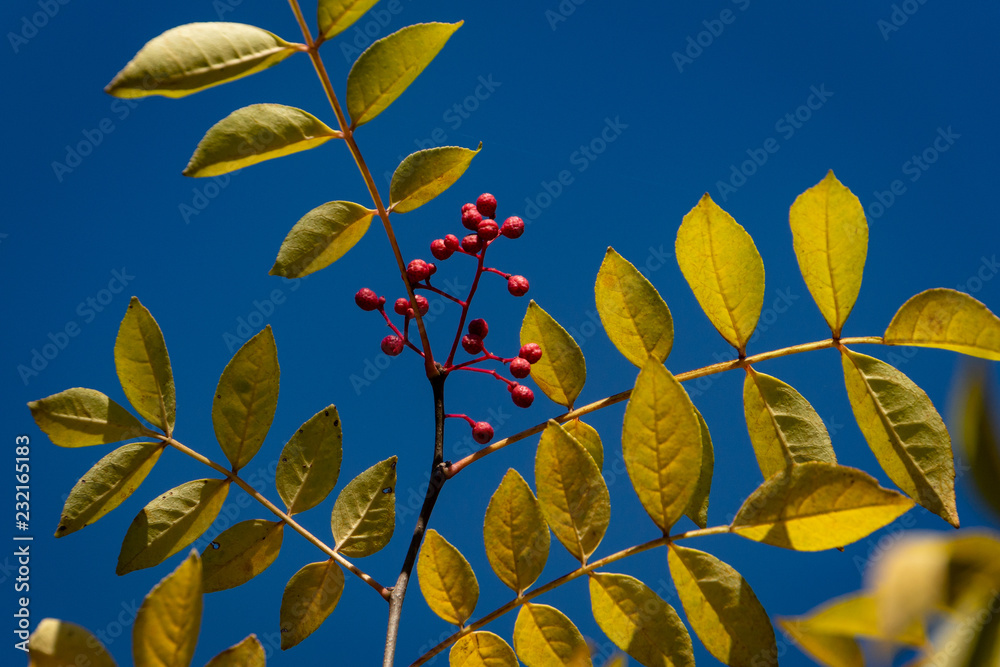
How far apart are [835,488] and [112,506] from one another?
3.11ft

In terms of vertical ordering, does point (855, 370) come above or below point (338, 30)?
above

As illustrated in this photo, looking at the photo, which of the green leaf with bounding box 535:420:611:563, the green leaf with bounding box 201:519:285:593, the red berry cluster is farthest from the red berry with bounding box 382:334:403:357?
the green leaf with bounding box 535:420:611:563

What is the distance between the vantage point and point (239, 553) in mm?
1083

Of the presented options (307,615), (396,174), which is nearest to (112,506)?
(307,615)

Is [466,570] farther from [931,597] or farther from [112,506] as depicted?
[931,597]

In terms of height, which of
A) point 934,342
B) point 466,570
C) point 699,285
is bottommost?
point 466,570

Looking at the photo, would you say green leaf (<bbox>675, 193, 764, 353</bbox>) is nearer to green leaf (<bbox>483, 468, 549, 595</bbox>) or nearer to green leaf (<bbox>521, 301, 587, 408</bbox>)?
green leaf (<bbox>521, 301, 587, 408</bbox>)

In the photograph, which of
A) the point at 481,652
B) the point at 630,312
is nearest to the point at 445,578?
the point at 481,652

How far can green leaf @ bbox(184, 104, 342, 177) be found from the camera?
0.91m

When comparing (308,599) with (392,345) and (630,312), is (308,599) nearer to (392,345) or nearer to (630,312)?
(392,345)

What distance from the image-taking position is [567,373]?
1.16 meters

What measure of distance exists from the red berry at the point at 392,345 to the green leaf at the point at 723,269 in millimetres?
499

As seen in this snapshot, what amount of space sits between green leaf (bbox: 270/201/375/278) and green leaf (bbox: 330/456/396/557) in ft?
1.03

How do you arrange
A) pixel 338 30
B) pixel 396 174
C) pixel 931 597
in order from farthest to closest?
pixel 396 174 < pixel 338 30 < pixel 931 597
